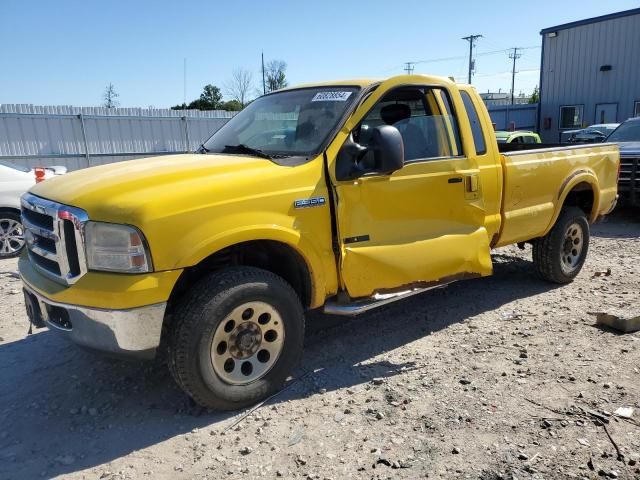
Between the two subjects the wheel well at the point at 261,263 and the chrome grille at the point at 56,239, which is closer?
the chrome grille at the point at 56,239

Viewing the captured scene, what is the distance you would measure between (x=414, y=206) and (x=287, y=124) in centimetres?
115

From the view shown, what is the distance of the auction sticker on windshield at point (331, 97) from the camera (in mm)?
3871

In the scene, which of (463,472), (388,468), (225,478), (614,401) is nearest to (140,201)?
(225,478)

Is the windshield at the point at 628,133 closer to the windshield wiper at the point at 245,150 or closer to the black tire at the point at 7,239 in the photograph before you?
the windshield wiper at the point at 245,150

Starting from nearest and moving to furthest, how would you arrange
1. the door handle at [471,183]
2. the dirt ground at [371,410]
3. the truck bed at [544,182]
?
the dirt ground at [371,410] < the door handle at [471,183] < the truck bed at [544,182]

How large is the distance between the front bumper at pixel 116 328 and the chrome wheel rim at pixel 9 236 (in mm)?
5242

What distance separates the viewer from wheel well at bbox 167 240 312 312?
335 centimetres

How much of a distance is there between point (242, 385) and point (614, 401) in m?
2.37

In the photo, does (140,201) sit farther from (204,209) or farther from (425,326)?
(425,326)

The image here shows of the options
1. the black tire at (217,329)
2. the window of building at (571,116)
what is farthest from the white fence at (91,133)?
the window of building at (571,116)

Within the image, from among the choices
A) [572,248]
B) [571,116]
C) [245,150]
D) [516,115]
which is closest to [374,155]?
[245,150]

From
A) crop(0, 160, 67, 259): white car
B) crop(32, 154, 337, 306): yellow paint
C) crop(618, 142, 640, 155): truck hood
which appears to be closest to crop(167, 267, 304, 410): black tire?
crop(32, 154, 337, 306): yellow paint

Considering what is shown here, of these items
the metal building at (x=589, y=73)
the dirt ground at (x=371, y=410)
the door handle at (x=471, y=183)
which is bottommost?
the dirt ground at (x=371, y=410)

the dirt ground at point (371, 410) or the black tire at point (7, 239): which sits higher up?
the black tire at point (7, 239)
